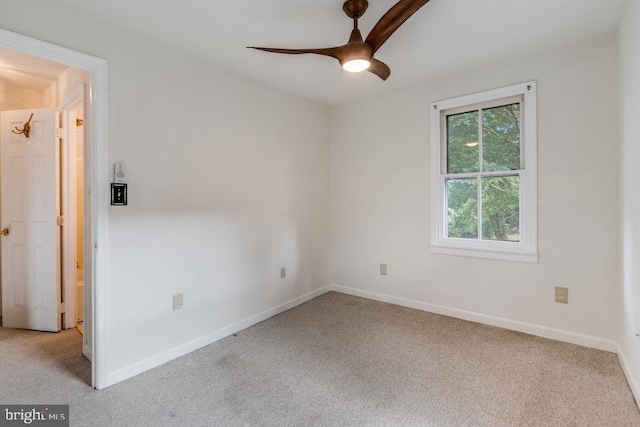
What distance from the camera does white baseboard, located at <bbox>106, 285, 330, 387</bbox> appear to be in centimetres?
208

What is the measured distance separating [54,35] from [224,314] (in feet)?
7.34

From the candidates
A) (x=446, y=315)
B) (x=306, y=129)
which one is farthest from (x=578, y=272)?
(x=306, y=129)

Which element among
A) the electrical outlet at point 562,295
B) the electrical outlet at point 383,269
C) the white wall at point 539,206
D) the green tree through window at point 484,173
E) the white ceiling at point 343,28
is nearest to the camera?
the white ceiling at point 343,28

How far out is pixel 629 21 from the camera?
193 centimetres

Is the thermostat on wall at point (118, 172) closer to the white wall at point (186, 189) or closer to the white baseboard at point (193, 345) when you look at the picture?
the white wall at point (186, 189)

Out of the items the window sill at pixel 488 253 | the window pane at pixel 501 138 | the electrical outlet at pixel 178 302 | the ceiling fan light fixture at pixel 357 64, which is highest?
the ceiling fan light fixture at pixel 357 64

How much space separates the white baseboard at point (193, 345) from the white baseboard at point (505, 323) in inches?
38.9

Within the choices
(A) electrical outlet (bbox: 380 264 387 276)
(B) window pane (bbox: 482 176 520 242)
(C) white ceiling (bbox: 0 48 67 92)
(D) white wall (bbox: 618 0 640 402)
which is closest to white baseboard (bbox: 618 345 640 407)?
(D) white wall (bbox: 618 0 640 402)

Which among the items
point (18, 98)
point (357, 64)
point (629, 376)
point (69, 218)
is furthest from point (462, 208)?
point (18, 98)

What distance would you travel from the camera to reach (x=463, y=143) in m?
3.04

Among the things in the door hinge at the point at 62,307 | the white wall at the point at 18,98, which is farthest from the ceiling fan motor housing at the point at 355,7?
the door hinge at the point at 62,307

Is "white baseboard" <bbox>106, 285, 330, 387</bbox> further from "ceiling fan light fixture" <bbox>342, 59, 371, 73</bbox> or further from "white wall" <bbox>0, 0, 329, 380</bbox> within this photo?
"ceiling fan light fixture" <bbox>342, 59, 371, 73</bbox>

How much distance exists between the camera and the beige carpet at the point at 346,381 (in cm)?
171

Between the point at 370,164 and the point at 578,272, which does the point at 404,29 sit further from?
the point at 578,272
